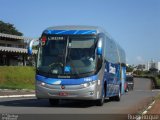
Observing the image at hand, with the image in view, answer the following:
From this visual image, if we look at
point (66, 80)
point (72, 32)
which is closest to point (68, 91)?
point (66, 80)

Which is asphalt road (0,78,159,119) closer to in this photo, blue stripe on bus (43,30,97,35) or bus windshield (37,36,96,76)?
bus windshield (37,36,96,76)

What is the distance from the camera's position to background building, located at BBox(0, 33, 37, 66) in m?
67.1

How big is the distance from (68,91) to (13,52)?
49106 millimetres

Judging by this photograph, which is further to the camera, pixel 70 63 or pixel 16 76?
pixel 16 76

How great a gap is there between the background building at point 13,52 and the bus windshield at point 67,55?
142 feet

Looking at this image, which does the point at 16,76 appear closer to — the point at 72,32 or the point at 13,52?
the point at 13,52

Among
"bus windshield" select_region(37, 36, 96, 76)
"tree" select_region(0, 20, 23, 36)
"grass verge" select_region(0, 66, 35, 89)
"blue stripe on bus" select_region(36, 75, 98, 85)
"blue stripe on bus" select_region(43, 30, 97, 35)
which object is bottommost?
"grass verge" select_region(0, 66, 35, 89)

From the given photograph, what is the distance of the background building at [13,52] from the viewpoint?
220 feet

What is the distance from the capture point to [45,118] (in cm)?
1482

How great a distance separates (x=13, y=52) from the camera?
68.0m

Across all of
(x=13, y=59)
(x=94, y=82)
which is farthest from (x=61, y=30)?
(x=13, y=59)

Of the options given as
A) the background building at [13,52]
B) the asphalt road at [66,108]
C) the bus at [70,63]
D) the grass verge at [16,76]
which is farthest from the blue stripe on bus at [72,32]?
the background building at [13,52]

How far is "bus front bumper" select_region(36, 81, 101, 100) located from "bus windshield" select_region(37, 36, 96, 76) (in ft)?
1.91

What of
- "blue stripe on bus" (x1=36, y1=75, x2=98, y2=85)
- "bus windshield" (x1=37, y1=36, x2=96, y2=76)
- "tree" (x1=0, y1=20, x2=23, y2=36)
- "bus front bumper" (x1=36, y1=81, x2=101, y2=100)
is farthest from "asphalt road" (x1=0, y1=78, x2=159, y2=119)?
"tree" (x1=0, y1=20, x2=23, y2=36)
